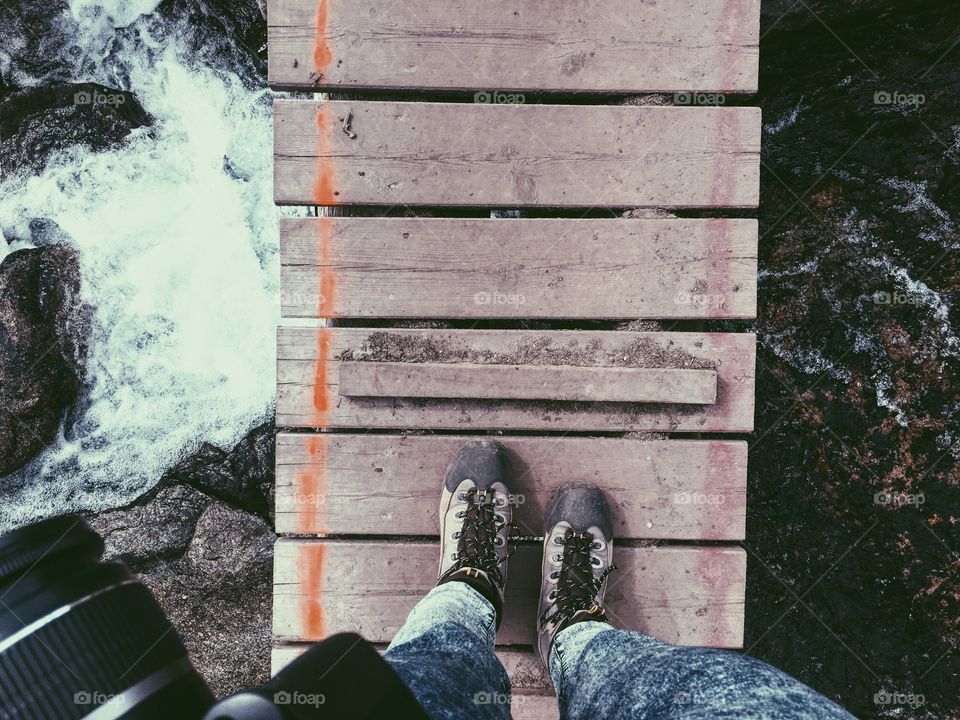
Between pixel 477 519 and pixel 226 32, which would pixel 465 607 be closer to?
pixel 477 519

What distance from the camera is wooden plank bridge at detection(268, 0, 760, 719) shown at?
191 centimetres

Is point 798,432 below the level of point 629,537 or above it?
above


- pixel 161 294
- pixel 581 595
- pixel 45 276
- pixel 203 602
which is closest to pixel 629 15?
A: pixel 581 595

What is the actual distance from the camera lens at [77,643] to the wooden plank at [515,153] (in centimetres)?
132

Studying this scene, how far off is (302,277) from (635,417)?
3.75ft

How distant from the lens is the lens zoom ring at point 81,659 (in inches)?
30.4

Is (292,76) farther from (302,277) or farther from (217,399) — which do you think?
(217,399)

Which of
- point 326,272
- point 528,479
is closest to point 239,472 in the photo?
point 326,272

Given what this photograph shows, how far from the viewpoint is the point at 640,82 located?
6.30 feet

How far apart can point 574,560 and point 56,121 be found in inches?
113

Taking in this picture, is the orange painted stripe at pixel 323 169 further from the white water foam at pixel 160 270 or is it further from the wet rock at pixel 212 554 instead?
the wet rock at pixel 212 554

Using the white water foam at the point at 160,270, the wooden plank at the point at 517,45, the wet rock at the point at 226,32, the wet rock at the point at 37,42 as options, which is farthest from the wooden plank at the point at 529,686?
the wet rock at the point at 37,42

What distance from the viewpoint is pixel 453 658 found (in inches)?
57.3

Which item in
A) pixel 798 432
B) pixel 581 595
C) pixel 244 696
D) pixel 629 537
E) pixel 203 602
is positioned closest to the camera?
pixel 244 696
